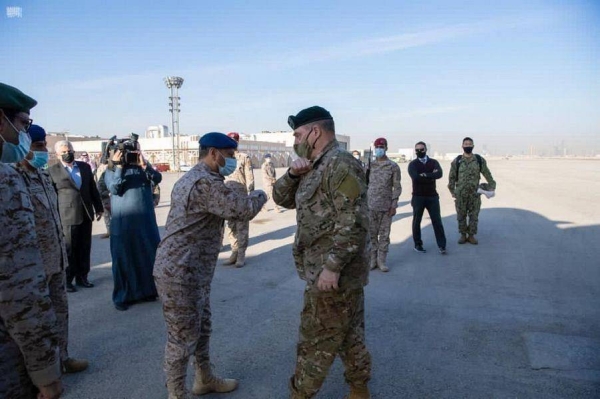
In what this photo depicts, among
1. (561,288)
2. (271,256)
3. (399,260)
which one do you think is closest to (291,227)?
(271,256)

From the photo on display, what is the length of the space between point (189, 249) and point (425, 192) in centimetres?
570

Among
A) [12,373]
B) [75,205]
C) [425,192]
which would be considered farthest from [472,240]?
[12,373]

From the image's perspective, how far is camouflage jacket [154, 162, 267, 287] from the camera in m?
2.56

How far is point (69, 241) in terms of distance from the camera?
5238 mm

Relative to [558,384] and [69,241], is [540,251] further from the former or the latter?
[69,241]

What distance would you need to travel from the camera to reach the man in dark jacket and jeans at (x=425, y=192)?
24.0 feet

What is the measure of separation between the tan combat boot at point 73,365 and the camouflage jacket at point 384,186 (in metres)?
4.46

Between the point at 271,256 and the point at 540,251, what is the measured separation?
4.96 metres

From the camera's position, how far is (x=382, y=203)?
253 inches

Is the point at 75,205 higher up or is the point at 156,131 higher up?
the point at 156,131

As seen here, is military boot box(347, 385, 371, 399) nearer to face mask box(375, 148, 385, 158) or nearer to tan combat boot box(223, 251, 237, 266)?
tan combat boot box(223, 251, 237, 266)

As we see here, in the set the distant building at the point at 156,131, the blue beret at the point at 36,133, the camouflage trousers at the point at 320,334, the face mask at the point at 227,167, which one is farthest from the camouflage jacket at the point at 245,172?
the distant building at the point at 156,131

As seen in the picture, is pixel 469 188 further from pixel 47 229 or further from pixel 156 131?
pixel 156 131

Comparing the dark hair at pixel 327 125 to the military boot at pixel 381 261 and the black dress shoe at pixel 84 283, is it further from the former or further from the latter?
the black dress shoe at pixel 84 283
